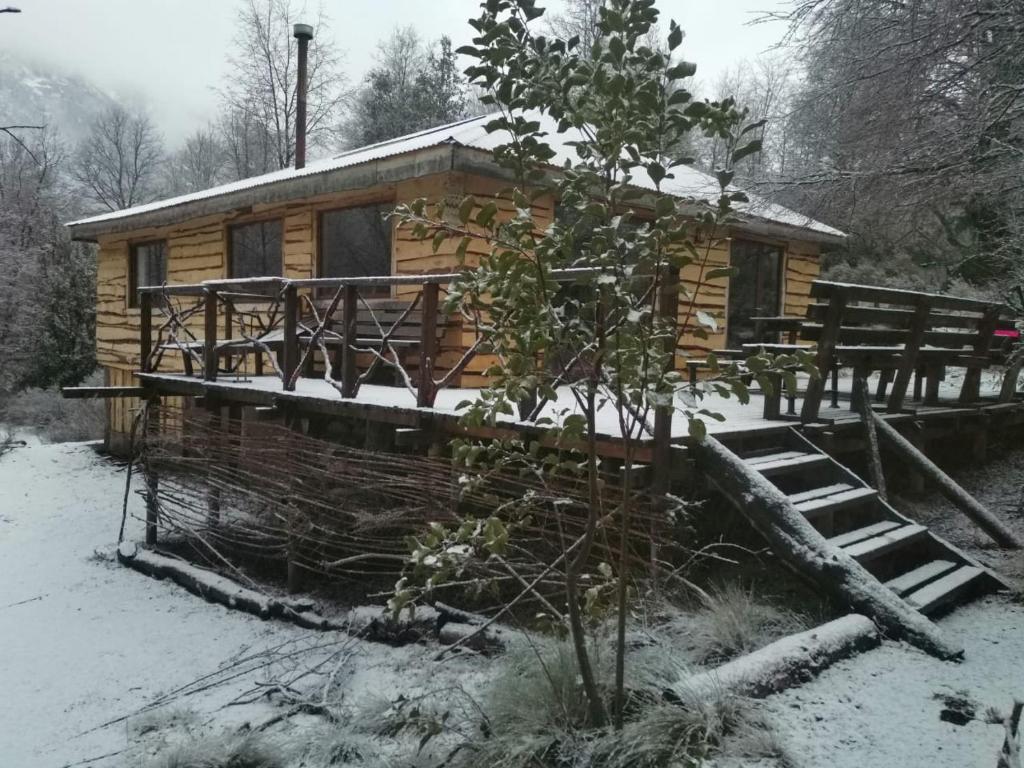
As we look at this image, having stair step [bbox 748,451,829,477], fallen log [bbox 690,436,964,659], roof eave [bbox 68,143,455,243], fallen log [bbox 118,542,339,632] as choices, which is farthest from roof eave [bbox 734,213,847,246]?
fallen log [bbox 118,542,339,632]

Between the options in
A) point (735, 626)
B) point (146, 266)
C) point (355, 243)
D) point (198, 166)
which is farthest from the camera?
point (198, 166)

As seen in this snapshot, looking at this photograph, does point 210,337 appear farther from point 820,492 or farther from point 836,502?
point 836,502

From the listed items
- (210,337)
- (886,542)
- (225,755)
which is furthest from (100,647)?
(886,542)

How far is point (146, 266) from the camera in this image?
512 inches

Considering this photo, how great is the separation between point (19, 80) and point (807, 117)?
473 feet

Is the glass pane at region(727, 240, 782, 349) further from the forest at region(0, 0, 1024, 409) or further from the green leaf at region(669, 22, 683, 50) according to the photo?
the green leaf at region(669, 22, 683, 50)

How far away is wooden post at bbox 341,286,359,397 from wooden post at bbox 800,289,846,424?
136 inches

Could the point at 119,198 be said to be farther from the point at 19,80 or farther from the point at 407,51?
the point at 19,80

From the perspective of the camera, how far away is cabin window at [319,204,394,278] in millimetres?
8391

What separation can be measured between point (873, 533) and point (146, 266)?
1226 cm

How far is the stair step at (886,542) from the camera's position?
14.1 feet

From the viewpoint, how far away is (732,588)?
13.6 ft

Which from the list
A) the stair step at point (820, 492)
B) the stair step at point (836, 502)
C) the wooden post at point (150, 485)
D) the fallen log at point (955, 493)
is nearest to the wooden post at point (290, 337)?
the wooden post at point (150, 485)

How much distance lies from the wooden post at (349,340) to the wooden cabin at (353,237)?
4.02 feet
